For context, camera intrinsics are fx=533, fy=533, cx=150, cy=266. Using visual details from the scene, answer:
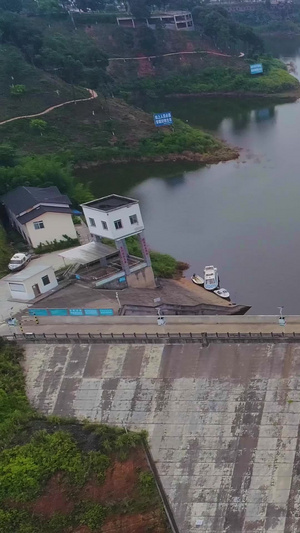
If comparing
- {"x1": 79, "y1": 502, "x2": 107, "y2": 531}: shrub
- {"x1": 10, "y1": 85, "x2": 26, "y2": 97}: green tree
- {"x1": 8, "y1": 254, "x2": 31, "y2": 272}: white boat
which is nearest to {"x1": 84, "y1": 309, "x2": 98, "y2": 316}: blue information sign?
{"x1": 8, "y1": 254, "x2": 31, "y2": 272}: white boat

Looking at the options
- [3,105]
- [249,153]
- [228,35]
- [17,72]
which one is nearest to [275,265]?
[249,153]

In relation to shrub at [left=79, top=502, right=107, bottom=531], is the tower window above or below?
above

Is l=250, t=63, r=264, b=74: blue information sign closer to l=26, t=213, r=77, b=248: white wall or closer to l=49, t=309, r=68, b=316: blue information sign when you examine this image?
l=26, t=213, r=77, b=248: white wall

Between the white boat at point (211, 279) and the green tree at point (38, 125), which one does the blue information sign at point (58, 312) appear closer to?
the white boat at point (211, 279)

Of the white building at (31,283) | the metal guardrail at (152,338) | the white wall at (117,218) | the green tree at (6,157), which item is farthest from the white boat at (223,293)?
the green tree at (6,157)

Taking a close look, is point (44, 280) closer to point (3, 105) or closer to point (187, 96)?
point (3, 105)

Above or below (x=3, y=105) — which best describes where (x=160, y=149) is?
below

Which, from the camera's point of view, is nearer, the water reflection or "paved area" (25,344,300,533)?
"paved area" (25,344,300,533)
